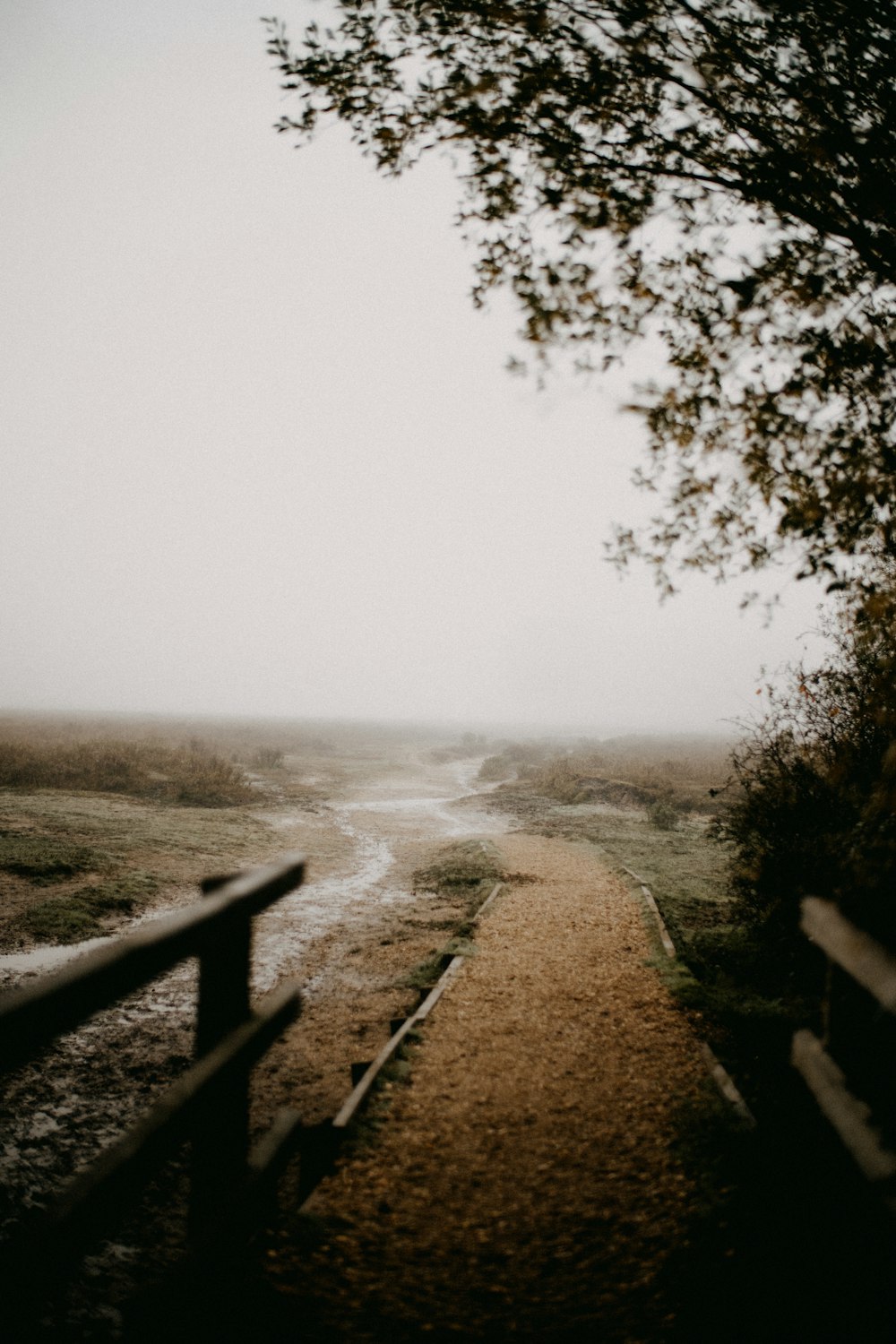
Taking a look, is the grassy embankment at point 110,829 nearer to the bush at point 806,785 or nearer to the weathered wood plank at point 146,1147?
the weathered wood plank at point 146,1147

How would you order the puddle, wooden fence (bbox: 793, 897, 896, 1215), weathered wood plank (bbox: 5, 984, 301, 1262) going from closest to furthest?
weathered wood plank (bbox: 5, 984, 301, 1262)
wooden fence (bbox: 793, 897, 896, 1215)
the puddle

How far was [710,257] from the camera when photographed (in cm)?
612

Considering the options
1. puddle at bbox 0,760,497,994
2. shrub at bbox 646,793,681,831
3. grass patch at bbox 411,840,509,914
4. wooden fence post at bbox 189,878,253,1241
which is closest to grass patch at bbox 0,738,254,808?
puddle at bbox 0,760,497,994

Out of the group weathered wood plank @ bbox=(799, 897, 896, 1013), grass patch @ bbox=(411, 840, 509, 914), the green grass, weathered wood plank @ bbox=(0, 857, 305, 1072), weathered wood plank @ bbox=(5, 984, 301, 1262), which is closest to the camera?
weathered wood plank @ bbox=(0, 857, 305, 1072)

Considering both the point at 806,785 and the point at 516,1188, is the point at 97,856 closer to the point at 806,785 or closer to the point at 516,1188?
the point at 516,1188

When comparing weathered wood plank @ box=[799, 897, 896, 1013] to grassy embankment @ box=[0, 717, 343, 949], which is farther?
grassy embankment @ box=[0, 717, 343, 949]

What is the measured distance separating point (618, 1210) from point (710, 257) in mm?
7892

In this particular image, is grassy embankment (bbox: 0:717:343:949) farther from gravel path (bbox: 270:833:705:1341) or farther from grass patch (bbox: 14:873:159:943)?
gravel path (bbox: 270:833:705:1341)

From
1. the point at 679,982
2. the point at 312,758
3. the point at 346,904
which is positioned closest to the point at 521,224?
the point at 679,982

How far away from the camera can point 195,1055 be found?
2.58 meters

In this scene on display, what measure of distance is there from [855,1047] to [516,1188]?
7.82 feet

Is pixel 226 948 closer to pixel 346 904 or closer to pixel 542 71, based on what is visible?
pixel 542 71

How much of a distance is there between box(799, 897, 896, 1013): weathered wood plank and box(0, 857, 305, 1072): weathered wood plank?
8.72 ft

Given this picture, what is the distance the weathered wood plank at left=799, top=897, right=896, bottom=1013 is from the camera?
102 inches
